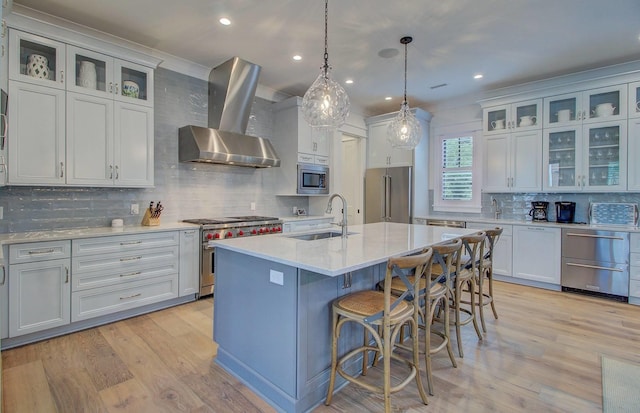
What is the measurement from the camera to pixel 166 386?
2115 millimetres

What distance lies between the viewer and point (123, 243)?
10.2 ft

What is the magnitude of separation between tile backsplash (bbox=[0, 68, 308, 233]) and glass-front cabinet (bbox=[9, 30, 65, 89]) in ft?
3.27

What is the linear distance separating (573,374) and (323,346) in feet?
6.03

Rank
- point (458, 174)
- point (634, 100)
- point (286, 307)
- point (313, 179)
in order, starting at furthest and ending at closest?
point (458, 174)
point (313, 179)
point (634, 100)
point (286, 307)

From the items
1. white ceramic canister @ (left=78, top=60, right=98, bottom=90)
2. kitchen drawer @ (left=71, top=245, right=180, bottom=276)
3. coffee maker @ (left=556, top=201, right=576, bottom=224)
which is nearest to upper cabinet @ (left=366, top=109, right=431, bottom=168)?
coffee maker @ (left=556, top=201, right=576, bottom=224)

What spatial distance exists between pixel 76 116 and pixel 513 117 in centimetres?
543

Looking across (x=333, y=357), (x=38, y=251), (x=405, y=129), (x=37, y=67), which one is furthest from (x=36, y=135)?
(x=405, y=129)

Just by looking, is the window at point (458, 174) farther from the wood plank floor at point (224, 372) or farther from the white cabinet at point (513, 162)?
the wood plank floor at point (224, 372)

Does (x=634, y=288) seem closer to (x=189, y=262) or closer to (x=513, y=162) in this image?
(x=513, y=162)

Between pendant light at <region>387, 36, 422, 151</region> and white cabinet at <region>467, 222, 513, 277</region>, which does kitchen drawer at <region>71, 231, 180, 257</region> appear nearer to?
pendant light at <region>387, 36, 422, 151</region>

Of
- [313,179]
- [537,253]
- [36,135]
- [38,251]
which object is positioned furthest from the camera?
[313,179]

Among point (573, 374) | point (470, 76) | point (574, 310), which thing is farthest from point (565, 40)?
point (573, 374)

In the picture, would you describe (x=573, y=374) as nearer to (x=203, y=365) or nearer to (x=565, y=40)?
(x=203, y=365)

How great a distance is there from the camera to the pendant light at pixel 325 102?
8.75 feet
